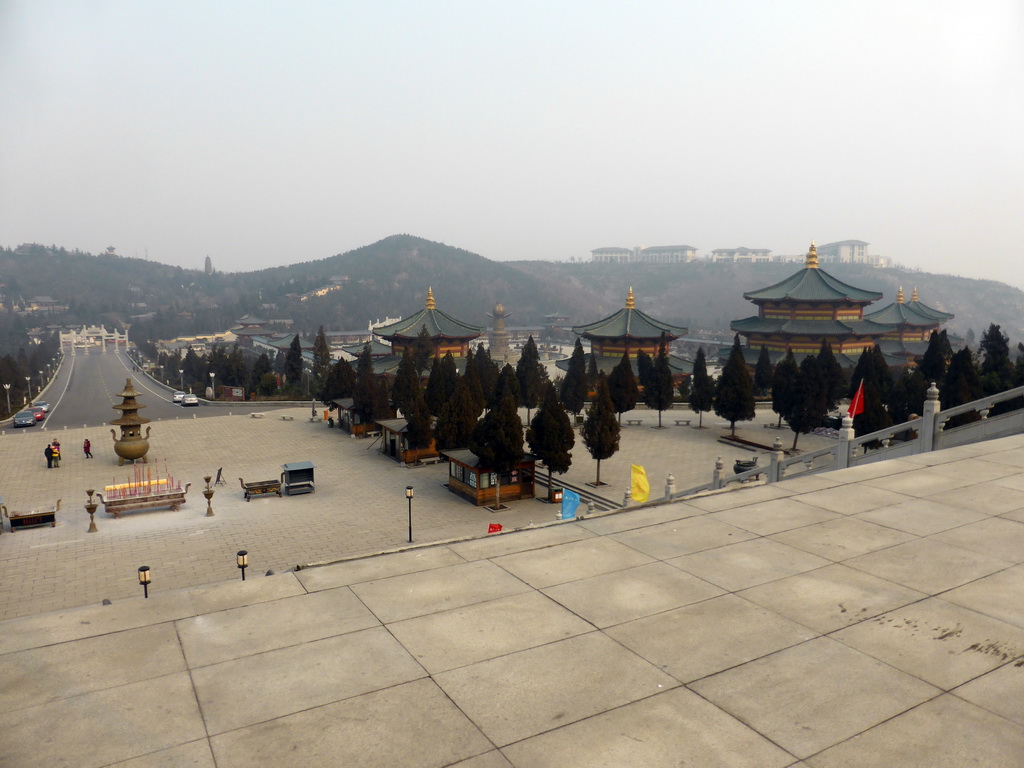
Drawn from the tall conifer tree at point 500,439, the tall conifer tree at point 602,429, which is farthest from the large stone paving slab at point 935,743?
the tall conifer tree at point 602,429

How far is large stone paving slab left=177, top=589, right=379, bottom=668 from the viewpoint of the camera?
6.21m

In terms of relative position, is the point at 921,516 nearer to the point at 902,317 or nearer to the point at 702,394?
the point at 702,394

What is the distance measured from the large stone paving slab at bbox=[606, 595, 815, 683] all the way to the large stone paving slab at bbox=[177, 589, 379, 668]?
2601mm

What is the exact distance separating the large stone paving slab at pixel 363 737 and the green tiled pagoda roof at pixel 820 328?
4962cm

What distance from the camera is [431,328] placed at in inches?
2035

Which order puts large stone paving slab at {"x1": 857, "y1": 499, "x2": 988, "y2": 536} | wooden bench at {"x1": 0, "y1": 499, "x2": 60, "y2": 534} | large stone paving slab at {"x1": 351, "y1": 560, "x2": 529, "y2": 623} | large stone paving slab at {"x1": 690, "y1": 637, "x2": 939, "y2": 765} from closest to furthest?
large stone paving slab at {"x1": 690, "y1": 637, "x2": 939, "y2": 765} → large stone paving slab at {"x1": 351, "y1": 560, "x2": 529, "y2": 623} → large stone paving slab at {"x1": 857, "y1": 499, "x2": 988, "y2": 536} → wooden bench at {"x1": 0, "y1": 499, "x2": 60, "y2": 534}

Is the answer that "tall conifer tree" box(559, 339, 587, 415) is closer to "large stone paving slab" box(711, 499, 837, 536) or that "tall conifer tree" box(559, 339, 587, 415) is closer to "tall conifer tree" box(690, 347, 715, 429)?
"tall conifer tree" box(690, 347, 715, 429)

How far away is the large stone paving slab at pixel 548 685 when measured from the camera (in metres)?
5.20

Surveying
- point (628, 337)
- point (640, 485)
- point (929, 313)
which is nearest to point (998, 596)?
point (640, 485)

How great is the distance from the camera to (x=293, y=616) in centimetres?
684

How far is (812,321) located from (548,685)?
50739 mm

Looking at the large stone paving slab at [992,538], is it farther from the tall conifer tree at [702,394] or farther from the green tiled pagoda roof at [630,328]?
the green tiled pagoda roof at [630,328]

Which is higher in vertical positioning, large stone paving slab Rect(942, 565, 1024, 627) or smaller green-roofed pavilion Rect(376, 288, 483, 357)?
smaller green-roofed pavilion Rect(376, 288, 483, 357)

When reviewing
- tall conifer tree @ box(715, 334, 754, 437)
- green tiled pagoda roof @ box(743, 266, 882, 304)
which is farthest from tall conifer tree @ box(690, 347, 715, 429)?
green tiled pagoda roof @ box(743, 266, 882, 304)
